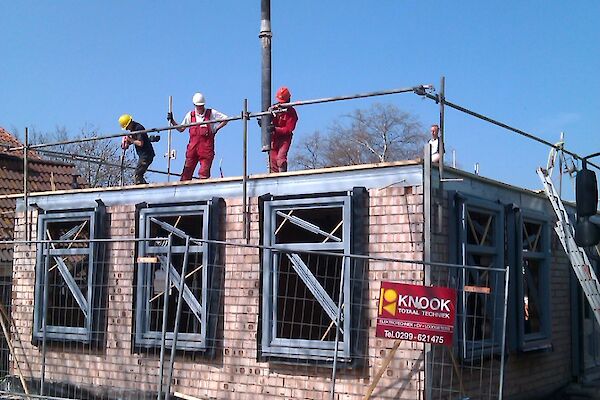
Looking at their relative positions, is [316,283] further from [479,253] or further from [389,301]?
[479,253]

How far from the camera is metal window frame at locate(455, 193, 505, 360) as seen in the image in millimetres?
8680

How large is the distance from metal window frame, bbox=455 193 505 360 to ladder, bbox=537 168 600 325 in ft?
3.01

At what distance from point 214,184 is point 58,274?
359 cm

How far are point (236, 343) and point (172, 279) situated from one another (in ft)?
4.42

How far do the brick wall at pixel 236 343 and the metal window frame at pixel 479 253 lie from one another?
64 centimetres

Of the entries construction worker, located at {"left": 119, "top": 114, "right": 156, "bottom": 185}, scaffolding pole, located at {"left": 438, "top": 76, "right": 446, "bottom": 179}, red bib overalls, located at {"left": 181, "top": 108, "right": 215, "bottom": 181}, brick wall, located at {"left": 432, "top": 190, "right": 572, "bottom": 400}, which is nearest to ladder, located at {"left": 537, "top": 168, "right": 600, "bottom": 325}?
brick wall, located at {"left": 432, "top": 190, "right": 572, "bottom": 400}

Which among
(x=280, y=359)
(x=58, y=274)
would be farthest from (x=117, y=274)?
(x=280, y=359)

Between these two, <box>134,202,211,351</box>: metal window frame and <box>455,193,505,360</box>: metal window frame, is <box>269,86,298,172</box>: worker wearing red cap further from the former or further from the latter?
<box>455,193,505,360</box>: metal window frame

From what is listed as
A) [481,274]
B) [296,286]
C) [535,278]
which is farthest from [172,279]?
[535,278]

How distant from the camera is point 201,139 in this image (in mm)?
11430

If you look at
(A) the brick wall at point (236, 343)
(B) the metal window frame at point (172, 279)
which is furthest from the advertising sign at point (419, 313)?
(B) the metal window frame at point (172, 279)

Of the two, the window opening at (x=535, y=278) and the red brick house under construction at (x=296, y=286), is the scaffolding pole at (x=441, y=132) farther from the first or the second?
the window opening at (x=535, y=278)

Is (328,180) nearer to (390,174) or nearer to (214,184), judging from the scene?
(390,174)

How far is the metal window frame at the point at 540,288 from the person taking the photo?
9836 millimetres
